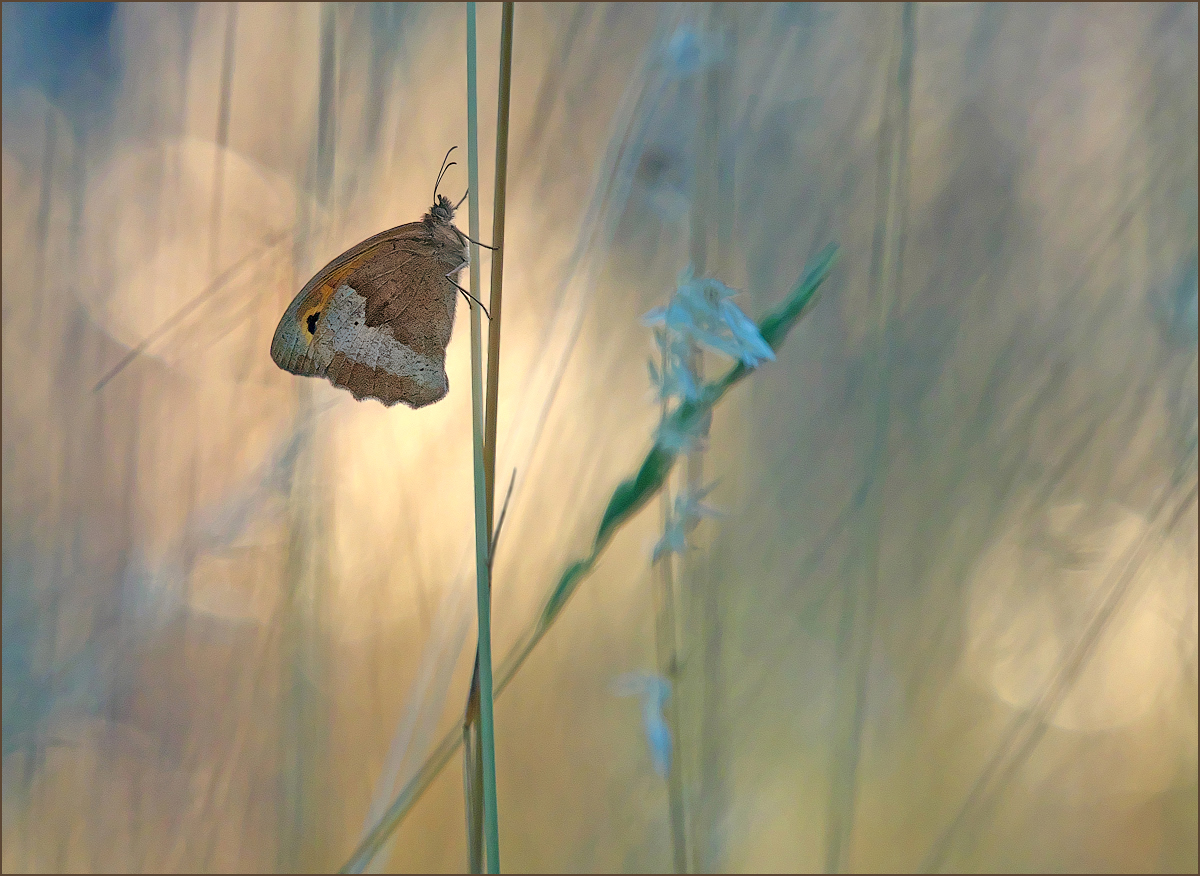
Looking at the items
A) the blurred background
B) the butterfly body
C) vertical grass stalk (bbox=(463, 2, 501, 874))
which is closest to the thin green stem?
vertical grass stalk (bbox=(463, 2, 501, 874))

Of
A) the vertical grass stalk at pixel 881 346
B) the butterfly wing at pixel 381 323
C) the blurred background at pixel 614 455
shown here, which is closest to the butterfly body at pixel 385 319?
the butterfly wing at pixel 381 323

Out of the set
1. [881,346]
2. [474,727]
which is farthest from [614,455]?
[474,727]

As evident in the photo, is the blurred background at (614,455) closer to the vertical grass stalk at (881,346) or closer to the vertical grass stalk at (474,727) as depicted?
the vertical grass stalk at (881,346)

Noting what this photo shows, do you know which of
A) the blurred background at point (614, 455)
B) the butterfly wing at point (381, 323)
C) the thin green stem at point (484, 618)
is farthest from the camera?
the blurred background at point (614, 455)

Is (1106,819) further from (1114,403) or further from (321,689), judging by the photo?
(321,689)

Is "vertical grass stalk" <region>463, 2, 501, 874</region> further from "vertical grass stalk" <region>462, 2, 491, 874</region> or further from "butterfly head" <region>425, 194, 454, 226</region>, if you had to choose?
"butterfly head" <region>425, 194, 454, 226</region>

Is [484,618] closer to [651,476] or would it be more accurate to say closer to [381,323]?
[651,476]

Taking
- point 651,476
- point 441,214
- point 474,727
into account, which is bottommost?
point 474,727

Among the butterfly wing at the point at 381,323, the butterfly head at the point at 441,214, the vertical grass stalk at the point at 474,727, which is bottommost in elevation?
the vertical grass stalk at the point at 474,727

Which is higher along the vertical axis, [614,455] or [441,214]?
[441,214]
